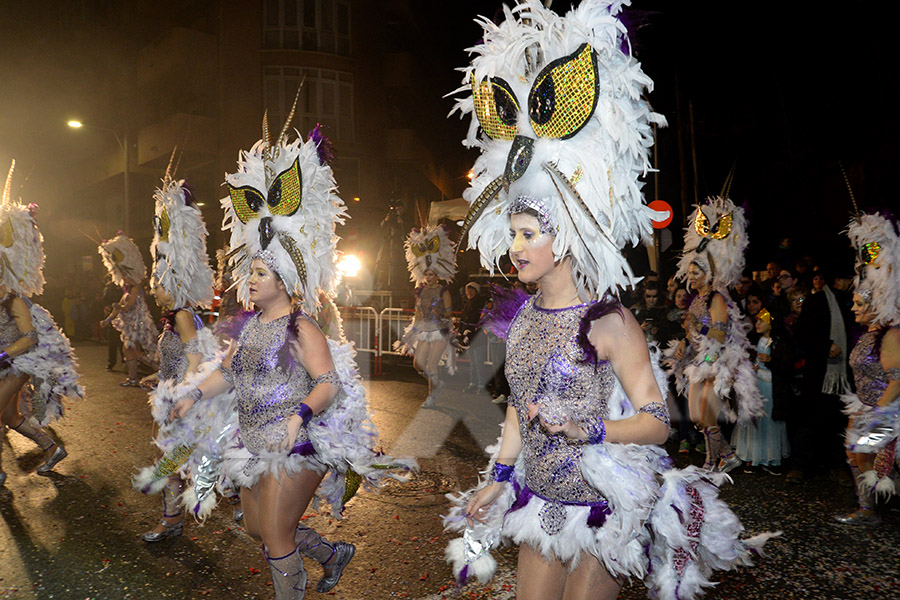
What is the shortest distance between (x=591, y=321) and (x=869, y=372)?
4103 millimetres

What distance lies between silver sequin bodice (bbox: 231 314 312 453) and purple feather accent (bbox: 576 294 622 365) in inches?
67.6

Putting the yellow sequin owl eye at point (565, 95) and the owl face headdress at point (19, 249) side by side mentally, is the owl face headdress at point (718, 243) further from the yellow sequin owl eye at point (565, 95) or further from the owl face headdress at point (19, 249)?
the owl face headdress at point (19, 249)

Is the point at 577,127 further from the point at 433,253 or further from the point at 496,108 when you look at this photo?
the point at 433,253

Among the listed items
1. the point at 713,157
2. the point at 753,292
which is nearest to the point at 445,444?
the point at 753,292

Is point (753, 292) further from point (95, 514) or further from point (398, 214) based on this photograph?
point (398, 214)

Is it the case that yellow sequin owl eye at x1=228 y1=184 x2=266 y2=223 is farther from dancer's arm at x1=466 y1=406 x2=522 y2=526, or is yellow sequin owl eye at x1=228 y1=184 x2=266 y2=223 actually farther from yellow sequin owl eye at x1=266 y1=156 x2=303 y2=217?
dancer's arm at x1=466 y1=406 x2=522 y2=526

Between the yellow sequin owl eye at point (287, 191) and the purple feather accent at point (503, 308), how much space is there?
1.40 meters

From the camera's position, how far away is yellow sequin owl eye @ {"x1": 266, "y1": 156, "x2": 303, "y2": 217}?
356 cm

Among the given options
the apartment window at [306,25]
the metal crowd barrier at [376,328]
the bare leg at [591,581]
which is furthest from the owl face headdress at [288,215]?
the apartment window at [306,25]

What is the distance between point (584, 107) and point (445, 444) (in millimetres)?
5827

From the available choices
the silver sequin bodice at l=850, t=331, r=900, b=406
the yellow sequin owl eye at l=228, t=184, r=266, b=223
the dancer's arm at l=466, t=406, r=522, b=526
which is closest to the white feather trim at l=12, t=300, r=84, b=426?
the yellow sequin owl eye at l=228, t=184, r=266, b=223

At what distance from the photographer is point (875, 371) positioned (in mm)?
5039

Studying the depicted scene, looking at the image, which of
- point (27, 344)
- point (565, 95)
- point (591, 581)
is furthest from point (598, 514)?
point (27, 344)

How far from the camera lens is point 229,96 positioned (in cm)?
2480
